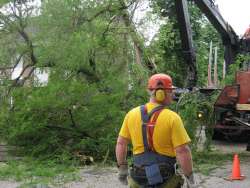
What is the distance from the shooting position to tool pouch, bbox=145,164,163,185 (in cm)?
440

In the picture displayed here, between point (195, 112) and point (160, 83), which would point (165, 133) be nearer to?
point (160, 83)

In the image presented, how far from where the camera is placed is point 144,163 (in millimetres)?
4480

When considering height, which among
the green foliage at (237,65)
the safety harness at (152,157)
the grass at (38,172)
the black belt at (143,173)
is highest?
the green foliage at (237,65)

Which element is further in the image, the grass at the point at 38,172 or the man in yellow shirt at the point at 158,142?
the grass at the point at 38,172

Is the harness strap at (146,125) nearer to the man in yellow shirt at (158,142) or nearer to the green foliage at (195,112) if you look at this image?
the man in yellow shirt at (158,142)

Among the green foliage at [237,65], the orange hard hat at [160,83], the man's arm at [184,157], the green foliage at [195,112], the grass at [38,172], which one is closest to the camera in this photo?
the man's arm at [184,157]

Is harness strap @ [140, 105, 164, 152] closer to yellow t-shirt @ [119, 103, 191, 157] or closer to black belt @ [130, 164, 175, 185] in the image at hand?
yellow t-shirt @ [119, 103, 191, 157]

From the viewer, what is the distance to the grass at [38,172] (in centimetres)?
859

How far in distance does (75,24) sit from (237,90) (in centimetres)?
390

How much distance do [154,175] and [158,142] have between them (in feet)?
0.92

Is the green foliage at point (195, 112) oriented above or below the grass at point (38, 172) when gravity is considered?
above

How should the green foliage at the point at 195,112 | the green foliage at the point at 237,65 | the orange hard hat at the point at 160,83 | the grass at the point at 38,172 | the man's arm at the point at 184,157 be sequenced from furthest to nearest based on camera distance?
the green foliage at the point at 237,65 < the green foliage at the point at 195,112 < the grass at the point at 38,172 < the orange hard hat at the point at 160,83 < the man's arm at the point at 184,157

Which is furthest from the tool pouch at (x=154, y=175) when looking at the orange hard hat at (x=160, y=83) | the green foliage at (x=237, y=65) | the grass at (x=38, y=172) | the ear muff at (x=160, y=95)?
the green foliage at (x=237, y=65)

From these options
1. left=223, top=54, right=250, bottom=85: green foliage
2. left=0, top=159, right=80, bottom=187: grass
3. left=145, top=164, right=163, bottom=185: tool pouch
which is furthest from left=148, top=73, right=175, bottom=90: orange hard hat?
left=223, top=54, right=250, bottom=85: green foliage
